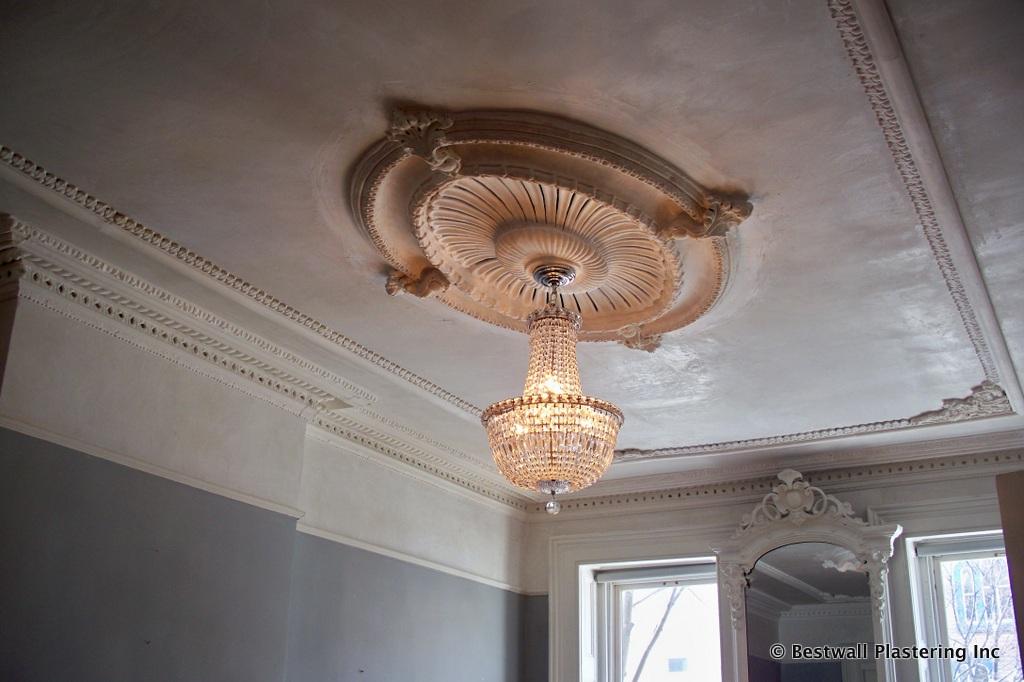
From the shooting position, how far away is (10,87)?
2.93m

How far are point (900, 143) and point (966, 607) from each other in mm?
3817

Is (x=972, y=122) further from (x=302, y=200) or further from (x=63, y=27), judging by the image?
(x=63, y=27)

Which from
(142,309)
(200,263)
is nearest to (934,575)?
(200,263)

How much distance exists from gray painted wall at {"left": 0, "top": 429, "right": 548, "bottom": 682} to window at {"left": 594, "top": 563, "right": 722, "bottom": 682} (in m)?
1.78

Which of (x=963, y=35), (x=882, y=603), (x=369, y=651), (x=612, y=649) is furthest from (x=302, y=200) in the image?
(x=612, y=649)

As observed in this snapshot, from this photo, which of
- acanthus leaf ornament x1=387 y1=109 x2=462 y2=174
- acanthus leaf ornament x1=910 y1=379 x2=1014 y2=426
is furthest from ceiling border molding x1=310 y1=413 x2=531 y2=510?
acanthus leaf ornament x1=910 y1=379 x2=1014 y2=426

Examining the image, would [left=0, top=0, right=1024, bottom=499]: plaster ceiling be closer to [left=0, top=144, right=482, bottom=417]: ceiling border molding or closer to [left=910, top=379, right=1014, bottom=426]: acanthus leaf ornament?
[left=0, top=144, right=482, bottom=417]: ceiling border molding

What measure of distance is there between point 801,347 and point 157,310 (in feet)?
9.62

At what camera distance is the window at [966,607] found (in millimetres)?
5680

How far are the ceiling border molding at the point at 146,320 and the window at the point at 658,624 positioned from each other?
249 cm

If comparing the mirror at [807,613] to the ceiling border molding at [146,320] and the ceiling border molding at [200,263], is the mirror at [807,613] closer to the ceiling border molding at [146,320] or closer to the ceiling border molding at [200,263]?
the ceiling border molding at [200,263]

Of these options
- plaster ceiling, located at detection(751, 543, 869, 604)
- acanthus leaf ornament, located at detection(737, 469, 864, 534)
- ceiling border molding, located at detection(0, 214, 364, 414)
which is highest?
ceiling border molding, located at detection(0, 214, 364, 414)

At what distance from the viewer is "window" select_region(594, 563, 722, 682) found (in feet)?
22.7

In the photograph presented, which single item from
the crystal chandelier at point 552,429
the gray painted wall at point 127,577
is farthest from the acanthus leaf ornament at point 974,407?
Answer: the gray painted wall at point 127,577
